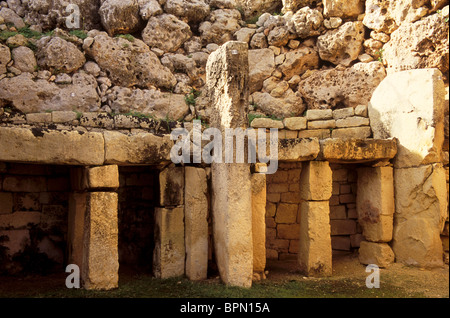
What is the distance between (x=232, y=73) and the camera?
560 cm

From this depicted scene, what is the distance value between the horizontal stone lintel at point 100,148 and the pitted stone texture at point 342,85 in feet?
8.32

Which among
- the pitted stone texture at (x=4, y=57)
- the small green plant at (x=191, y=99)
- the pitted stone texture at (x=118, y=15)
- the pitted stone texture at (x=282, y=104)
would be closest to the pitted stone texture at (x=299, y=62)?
the pitted stone texture at (x=282, y=104)

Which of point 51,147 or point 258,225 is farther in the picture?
point 258,225

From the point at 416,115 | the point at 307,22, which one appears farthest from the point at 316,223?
the point at 307,22

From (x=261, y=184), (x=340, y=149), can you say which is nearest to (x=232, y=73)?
(x=261, y=184)

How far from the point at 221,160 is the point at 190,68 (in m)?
4.52

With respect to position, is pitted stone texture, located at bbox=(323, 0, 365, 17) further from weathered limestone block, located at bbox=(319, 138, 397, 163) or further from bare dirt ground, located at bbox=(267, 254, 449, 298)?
bare dirt ground, located at bbox=(267, 254, 449, 298)

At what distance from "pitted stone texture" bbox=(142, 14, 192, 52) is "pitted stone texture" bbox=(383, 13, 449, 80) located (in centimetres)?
477

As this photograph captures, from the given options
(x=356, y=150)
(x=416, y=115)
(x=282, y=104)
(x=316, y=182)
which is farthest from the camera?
(x=282, y=104)

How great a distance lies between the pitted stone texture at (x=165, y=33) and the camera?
31.3 ft

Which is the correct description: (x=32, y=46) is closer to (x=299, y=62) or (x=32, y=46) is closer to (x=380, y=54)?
(x=299, y=62)

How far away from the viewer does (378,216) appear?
731 centimetres

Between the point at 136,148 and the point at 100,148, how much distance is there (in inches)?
20.0

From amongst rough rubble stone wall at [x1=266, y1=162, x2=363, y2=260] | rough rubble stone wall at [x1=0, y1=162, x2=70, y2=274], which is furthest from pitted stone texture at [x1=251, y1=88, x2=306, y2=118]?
rough rubble stone wall at [x1=0, y1=162, x2=70, y2=274]
